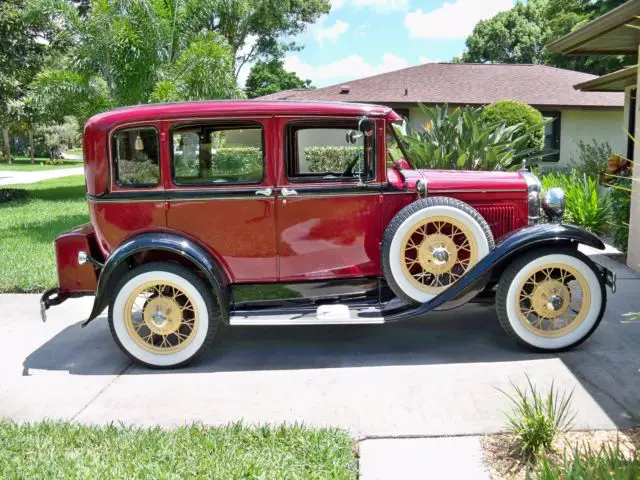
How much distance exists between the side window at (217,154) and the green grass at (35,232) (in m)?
3.31

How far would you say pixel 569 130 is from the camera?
2050 cm

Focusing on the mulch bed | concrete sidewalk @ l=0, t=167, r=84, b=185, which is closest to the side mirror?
the mulch bed

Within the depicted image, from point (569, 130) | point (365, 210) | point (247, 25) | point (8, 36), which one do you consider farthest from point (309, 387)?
point (247, 25)

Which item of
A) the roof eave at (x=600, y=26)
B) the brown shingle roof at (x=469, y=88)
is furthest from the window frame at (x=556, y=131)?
the roof eave at (x=600, y=26)

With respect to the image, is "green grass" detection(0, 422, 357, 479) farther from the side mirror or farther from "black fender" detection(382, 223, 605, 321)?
the side mirror

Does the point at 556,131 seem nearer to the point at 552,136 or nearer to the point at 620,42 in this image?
the point at 552,136

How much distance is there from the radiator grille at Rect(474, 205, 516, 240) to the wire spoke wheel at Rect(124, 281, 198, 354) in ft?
8.13

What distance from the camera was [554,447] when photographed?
10.8ft

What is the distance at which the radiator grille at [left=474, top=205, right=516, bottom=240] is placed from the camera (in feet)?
16.6

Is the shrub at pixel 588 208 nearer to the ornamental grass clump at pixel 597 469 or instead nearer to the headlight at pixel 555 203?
the headlight at pixel 555 203

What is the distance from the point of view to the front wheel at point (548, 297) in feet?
15.4

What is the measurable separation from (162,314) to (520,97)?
17.9 metres

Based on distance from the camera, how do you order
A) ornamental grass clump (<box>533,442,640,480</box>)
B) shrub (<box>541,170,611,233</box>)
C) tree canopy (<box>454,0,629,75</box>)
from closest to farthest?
1. ornamental grass clump (<box>533,442,640,480</box>)
2. shrub (<box>541,170,611,233</box>)
3. tree canopy (<box>454,0,629,75</box>)

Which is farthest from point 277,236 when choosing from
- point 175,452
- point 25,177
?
point 25,177
